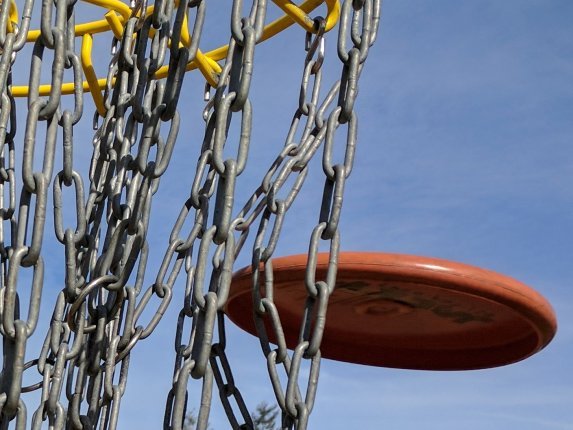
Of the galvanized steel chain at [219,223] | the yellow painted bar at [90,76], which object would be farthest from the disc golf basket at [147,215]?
the yellow painted bar at [90,76]

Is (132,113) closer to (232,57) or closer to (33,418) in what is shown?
(232,57)

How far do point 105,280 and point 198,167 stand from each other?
0.44m

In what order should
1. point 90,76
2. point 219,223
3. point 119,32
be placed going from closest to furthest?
point 219,223, point 119,32, point 90,76

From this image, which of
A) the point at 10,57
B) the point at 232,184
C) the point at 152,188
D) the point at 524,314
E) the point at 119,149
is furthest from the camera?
the point at 524,314

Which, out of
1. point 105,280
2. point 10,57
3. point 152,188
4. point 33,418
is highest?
point 10,57

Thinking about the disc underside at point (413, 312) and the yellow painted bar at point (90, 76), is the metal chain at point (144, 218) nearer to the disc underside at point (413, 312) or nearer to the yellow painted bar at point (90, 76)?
the disc underside at point (413, 312)

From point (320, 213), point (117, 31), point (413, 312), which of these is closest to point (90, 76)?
point (117, 31)

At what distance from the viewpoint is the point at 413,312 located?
4047 mm

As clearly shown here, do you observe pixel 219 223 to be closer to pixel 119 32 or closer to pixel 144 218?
pixel 144 218

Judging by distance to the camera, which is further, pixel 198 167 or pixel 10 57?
pixel 10 57

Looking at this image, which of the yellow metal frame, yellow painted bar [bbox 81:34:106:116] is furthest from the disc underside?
Answer: yellow painted bar [bbox 81:34:106:116]

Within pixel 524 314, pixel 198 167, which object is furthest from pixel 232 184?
pixel 524 314

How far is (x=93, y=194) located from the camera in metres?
2.35

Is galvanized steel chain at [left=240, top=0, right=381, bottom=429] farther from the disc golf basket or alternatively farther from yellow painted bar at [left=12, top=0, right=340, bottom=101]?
yellow painted bar at [left=12, top=0, right=340, bottom=101]
